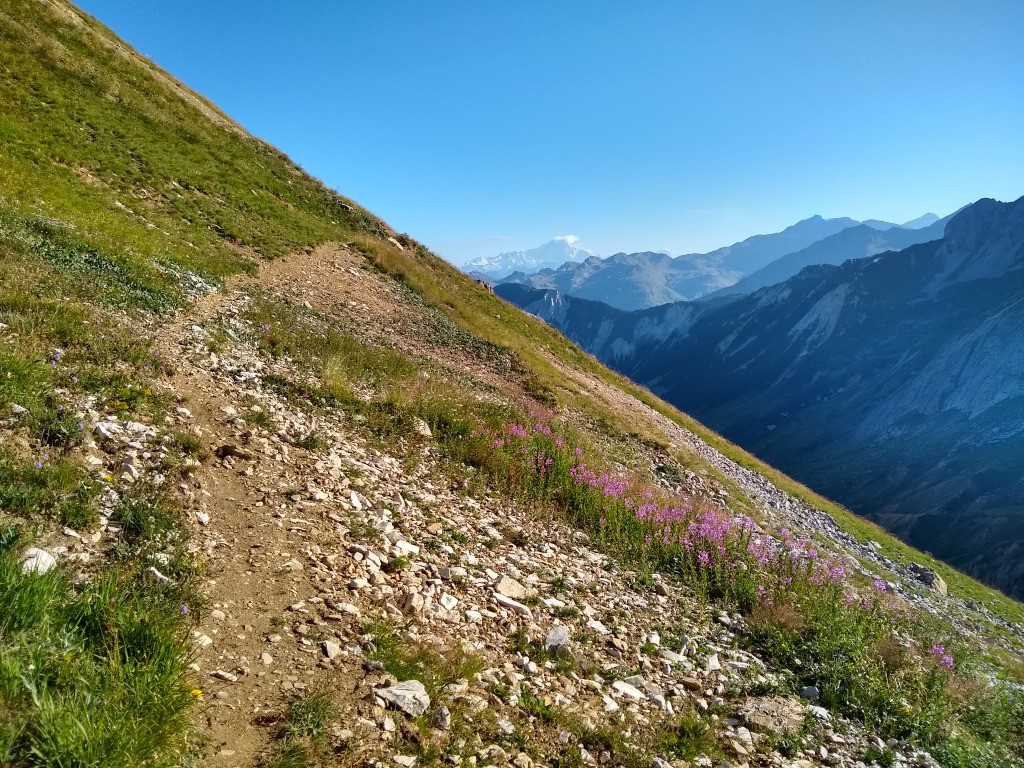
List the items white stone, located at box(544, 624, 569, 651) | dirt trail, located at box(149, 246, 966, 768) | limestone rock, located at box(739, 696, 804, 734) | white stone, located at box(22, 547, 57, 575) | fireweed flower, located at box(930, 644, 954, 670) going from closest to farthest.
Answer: white stone, located at box(22, 547, 57, 575) → dirt trail, located at box(149, 246, 966, 768) → limestone rock, located at box(739, 696, 804, 734) → white stone, located at box(544, 624, 569, 651) → fireweed flower, located at box(930, 644, 954, 670)

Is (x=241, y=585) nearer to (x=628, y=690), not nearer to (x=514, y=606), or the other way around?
(x=514, y=606)

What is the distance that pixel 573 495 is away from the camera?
13500mm

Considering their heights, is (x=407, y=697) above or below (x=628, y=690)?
above

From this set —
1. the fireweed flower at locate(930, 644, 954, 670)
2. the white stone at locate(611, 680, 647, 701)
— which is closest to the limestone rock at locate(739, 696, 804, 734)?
the white stone at locate(611, 680, 647, 701)

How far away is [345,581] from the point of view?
6953 millimetres

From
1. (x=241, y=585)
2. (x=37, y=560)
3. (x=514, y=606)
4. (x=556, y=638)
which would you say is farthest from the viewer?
(x=514, y=606)

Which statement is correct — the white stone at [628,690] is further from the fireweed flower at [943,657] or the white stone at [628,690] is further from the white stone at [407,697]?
the fireweed flower at [943,657]

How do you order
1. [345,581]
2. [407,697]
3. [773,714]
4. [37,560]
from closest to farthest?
[37,560] < [407,697] < [345,581] < [773,714]

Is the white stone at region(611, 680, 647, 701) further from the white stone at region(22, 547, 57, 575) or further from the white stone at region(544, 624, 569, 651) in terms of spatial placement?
the white stone at region(22, 547, 57, 575)

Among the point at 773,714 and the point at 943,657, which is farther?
the point at 943,657

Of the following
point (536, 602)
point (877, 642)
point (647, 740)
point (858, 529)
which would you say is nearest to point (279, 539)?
point (536, 602)

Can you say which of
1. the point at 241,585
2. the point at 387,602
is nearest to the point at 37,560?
the point at 241,585

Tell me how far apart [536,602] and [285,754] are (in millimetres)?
4762

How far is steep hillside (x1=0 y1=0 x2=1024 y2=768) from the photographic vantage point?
14.8 feet
